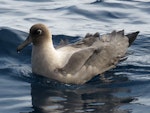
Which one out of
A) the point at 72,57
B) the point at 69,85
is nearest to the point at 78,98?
the point at 69,85

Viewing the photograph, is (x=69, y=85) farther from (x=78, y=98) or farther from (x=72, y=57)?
(x=78, y=98)

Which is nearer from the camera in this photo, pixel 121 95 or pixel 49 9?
pixel 121 95

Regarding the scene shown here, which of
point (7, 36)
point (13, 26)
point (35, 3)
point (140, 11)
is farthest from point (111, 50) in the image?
point (35, 3)

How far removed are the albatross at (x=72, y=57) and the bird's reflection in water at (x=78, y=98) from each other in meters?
0.23

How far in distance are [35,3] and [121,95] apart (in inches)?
349

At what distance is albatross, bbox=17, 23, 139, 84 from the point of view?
9.52 metres

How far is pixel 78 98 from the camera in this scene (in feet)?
28.6

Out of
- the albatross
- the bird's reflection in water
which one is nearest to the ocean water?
the bird's reflection in water

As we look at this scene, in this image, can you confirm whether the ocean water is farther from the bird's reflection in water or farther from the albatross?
the albatross

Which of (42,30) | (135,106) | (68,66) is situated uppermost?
(42,30)

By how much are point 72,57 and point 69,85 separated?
0.52m

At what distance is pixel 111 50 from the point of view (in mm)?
10375

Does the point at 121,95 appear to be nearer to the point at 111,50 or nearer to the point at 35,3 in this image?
the point at 111,50

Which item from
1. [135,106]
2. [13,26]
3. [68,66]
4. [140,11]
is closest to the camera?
[135,106]
